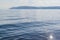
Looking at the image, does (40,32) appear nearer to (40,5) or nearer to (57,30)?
(57,30)

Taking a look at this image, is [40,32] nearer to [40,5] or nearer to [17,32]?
[17,32]

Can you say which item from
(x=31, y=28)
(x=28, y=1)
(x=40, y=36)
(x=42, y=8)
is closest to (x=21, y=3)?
(x=28, y=1)

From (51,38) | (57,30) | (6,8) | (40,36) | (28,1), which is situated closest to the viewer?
(51,38)

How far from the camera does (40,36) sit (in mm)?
6430

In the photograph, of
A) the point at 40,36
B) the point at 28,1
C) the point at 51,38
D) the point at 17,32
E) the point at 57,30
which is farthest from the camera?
the point at 28,1

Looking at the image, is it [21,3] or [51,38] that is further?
[21,3]

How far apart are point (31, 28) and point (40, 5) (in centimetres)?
788

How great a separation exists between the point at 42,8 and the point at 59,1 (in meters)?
1.38

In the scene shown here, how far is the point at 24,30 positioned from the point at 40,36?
3.46 feet

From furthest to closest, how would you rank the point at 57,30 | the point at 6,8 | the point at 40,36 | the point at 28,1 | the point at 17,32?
1. the point at 28,1
2. the point at 6,8
3. the point at 57,30
4. the point at 17,32
5. the point at 40,36

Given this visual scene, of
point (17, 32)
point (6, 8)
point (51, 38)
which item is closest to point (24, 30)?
point (17, 32)

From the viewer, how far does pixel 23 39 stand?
6074mm

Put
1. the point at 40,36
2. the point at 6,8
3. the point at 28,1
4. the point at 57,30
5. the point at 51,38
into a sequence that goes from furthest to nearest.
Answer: the point at 28,1 → the point at 6,8 → the point at 57,30 → the point at 40,36 → the point at 51,38

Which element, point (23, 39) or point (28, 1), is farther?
point (28, 1)
